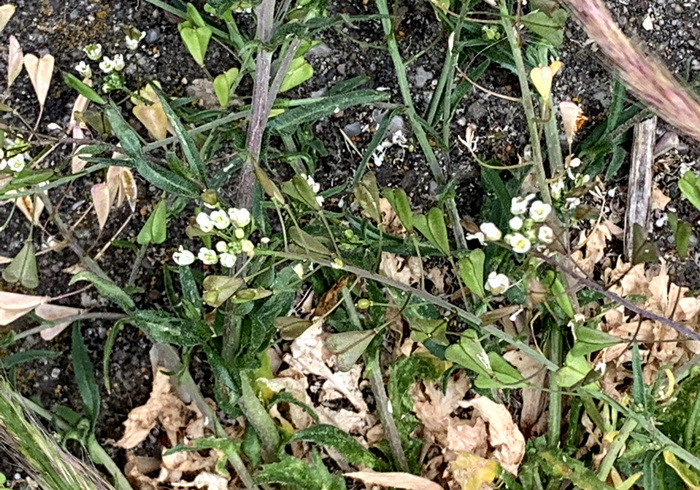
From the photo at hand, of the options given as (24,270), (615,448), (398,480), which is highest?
(24,270)

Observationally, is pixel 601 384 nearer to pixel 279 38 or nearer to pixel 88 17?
pixel 279 38

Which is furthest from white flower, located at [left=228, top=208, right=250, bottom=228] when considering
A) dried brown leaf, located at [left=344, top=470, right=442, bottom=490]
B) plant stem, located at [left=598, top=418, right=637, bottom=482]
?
plant stem, located at [left=598, top=418, right=637, bottom=482]

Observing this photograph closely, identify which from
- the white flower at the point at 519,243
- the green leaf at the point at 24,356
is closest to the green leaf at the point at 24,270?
the green leaf at the point at 24,356

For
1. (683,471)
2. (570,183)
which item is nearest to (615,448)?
(683,471)

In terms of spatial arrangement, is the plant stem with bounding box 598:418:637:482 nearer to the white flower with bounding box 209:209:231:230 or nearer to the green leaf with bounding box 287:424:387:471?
the green leaf with bounding box 287:424:387:471

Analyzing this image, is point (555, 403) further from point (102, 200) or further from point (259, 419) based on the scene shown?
point (102, 200)

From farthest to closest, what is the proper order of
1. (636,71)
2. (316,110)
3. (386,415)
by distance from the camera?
1. (386,415)
2. (316,110)
3. (636,71)

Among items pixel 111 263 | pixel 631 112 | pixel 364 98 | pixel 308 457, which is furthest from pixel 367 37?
pixel 308 457

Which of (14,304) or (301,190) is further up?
(301,190)

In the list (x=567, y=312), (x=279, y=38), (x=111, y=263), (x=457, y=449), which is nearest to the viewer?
(x=279, y=38)
